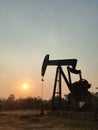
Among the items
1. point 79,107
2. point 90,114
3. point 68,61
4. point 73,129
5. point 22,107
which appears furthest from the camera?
point 22,107

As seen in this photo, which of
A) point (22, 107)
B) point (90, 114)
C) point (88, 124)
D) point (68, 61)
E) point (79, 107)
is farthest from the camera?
point (22, 107)

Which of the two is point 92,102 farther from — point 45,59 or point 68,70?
point 45,59

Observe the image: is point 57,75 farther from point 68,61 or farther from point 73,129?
point 73,129

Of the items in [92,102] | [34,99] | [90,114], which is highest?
[34,99]

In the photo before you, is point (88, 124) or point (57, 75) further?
point (57, 75)

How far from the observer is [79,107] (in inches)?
1133

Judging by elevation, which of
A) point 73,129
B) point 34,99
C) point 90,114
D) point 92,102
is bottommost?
point 73,129

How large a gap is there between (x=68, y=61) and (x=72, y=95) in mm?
3312

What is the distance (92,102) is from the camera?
29.3 metres

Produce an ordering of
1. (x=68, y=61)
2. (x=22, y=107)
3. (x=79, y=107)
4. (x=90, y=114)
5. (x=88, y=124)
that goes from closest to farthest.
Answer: (x=88, y=124) → (x=90, y=114) → (x=79, y=107) → (x=68, y=61) → (x=22, y=107)

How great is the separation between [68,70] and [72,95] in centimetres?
268

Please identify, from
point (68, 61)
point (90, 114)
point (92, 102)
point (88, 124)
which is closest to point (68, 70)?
point (68, 61)

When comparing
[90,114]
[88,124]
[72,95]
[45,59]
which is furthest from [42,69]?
[88,124]

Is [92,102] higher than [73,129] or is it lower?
higher
